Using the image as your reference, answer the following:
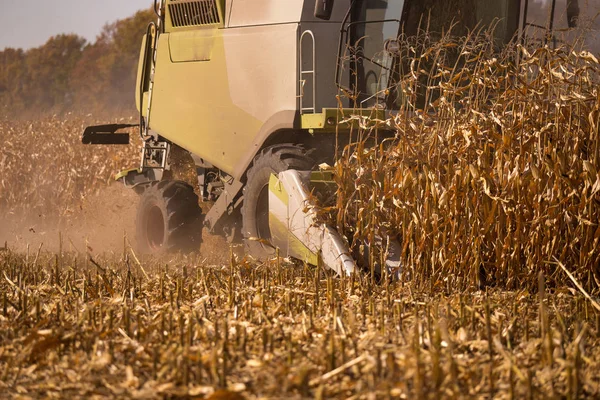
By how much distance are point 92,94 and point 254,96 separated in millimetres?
28204

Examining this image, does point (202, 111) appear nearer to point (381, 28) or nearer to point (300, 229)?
point (381, 28)

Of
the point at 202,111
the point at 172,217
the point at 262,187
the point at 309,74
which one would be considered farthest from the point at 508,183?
the point at 172,217

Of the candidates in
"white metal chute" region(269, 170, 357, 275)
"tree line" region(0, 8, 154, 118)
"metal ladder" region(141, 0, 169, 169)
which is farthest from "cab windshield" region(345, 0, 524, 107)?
"tree line" region(0, 8, 154, 118)

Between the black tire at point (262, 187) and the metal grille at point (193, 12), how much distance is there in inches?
58.7

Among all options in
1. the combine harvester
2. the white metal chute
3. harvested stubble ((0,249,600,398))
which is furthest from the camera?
the combine harvester

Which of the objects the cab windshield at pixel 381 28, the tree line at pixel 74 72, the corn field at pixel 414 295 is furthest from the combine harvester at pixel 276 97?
the tree line at pixel 74 72

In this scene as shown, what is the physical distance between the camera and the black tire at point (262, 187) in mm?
5801

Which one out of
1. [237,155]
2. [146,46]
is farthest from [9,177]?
[237,155]

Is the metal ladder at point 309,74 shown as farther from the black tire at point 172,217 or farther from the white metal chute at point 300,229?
the black tire at point 172,217

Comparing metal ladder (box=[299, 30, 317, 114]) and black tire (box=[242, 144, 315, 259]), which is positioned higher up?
metal ladder (box=[299, 30, 317, 114])

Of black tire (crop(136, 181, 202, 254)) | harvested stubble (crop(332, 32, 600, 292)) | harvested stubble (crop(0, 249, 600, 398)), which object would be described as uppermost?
harvested stubble (crop(332, 32, 600, 292))

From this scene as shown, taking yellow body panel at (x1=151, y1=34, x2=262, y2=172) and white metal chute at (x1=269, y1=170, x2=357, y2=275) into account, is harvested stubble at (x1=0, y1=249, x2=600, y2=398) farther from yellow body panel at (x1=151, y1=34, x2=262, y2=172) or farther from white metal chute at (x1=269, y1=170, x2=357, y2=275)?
yellow body panel at (x1=151, y1=34, x2=262, y2=172)

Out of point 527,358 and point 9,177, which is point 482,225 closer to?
point 527,358

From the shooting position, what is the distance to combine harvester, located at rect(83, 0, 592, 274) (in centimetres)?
548
